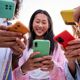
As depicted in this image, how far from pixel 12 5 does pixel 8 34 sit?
2.6 inches

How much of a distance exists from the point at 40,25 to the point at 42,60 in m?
0.73

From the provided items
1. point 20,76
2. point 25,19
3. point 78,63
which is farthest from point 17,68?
point 25,19

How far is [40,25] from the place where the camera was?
1318 mm

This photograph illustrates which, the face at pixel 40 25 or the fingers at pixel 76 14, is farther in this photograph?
the face at pixel 40 25

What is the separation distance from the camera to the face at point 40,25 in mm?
1327

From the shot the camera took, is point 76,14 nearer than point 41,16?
Yes

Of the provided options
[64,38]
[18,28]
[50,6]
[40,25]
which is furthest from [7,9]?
[50,6]

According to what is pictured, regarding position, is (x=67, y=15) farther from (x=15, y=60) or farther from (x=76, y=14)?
(x=15, y=60)

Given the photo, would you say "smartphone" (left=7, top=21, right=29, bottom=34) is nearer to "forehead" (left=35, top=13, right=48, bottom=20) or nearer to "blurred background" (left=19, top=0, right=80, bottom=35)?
"forehead" (left=35, top=13, right=48, bottom=20)

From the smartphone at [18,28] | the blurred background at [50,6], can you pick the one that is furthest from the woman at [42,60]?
the blurred background at [50,6]

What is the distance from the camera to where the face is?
133cm

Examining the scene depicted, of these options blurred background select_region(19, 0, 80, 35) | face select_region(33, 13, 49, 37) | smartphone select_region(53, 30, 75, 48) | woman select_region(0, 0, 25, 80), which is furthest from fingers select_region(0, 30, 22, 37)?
blurred background select_region(19, 0, 80, 35)

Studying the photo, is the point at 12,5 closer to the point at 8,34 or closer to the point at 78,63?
the point at 8,34

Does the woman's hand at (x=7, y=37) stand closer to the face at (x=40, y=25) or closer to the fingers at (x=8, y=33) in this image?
the fingers at (x=8, y=33)
